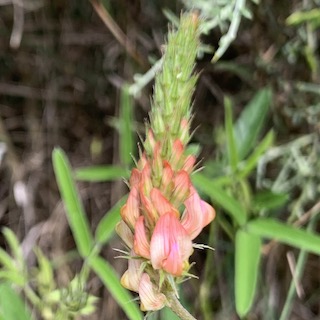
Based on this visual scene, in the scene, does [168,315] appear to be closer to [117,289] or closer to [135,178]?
[117,289]

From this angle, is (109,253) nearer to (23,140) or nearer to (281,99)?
(23,140)

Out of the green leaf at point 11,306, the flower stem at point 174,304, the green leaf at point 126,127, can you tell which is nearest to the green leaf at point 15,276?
the green leaf at point 11,306

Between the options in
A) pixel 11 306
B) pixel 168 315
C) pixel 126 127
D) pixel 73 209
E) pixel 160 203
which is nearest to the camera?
pixel 160 203

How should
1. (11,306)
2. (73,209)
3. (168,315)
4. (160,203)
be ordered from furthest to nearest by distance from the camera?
1. (73,209)
2. (11,306)
3. (168,315)
4. (160,203)

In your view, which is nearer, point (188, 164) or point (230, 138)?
point (188, 164)

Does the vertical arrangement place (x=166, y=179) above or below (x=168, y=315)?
above

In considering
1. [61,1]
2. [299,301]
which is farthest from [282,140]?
[61,1]

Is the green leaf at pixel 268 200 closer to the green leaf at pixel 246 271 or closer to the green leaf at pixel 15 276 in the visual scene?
the green leaf at pixel 246 271

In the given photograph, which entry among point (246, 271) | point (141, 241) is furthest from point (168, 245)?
point (246, 271)
